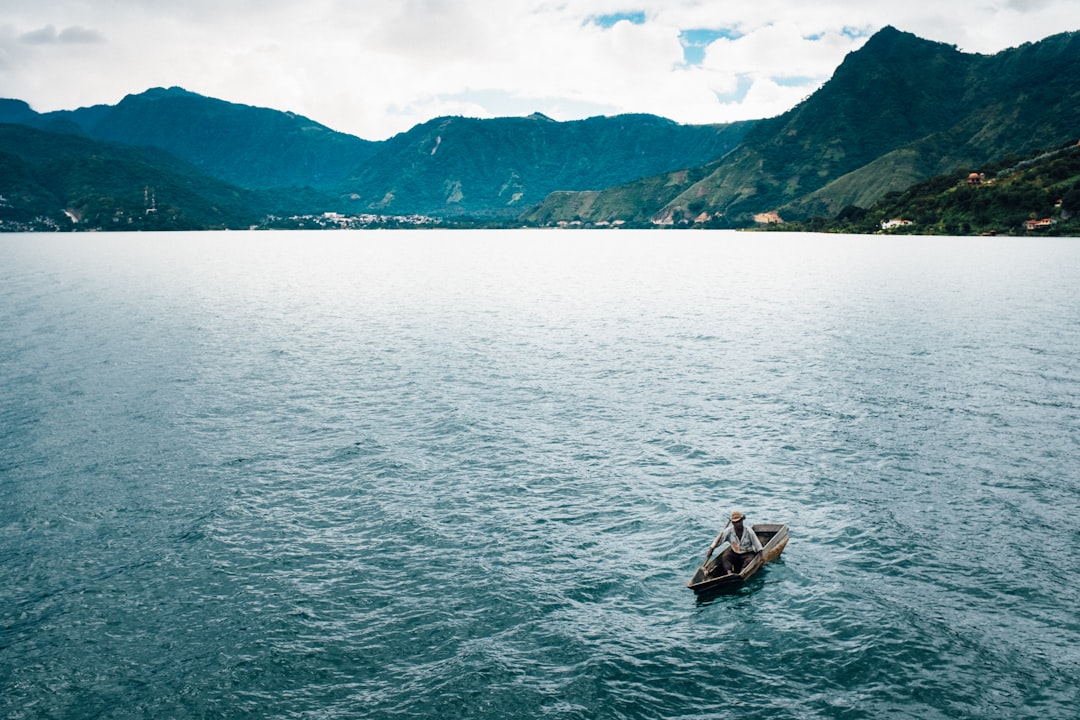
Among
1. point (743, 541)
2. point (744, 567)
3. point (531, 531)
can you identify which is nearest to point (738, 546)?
point (743, 541)

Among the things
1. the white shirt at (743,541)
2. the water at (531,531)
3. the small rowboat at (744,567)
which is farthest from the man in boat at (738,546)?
the water at (531,531)

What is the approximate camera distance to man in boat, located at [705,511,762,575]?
1253 inches

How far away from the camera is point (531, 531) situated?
3650 centimetres

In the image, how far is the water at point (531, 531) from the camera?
2477cm

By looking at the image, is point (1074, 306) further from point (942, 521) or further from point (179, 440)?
point (179, 440)

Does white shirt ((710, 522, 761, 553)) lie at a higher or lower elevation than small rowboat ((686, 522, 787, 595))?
higher

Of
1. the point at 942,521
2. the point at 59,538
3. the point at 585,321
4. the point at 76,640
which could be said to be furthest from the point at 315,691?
the point at 585,321

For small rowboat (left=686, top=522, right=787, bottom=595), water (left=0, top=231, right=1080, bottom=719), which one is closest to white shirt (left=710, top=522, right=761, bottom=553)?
small rowboat (left=686, top=522, right=787, bottom=595)

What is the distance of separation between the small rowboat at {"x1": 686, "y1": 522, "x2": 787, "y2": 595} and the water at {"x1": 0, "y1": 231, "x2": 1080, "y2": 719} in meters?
0.78

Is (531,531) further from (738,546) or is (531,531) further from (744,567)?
(744,567)

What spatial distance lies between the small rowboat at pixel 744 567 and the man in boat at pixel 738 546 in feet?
0.78

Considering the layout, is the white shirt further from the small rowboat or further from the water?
the water

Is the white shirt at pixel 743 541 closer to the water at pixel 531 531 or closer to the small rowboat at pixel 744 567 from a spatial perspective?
the small rowboat at pixel 744 567

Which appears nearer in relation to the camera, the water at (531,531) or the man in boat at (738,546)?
the water at (531,531)
